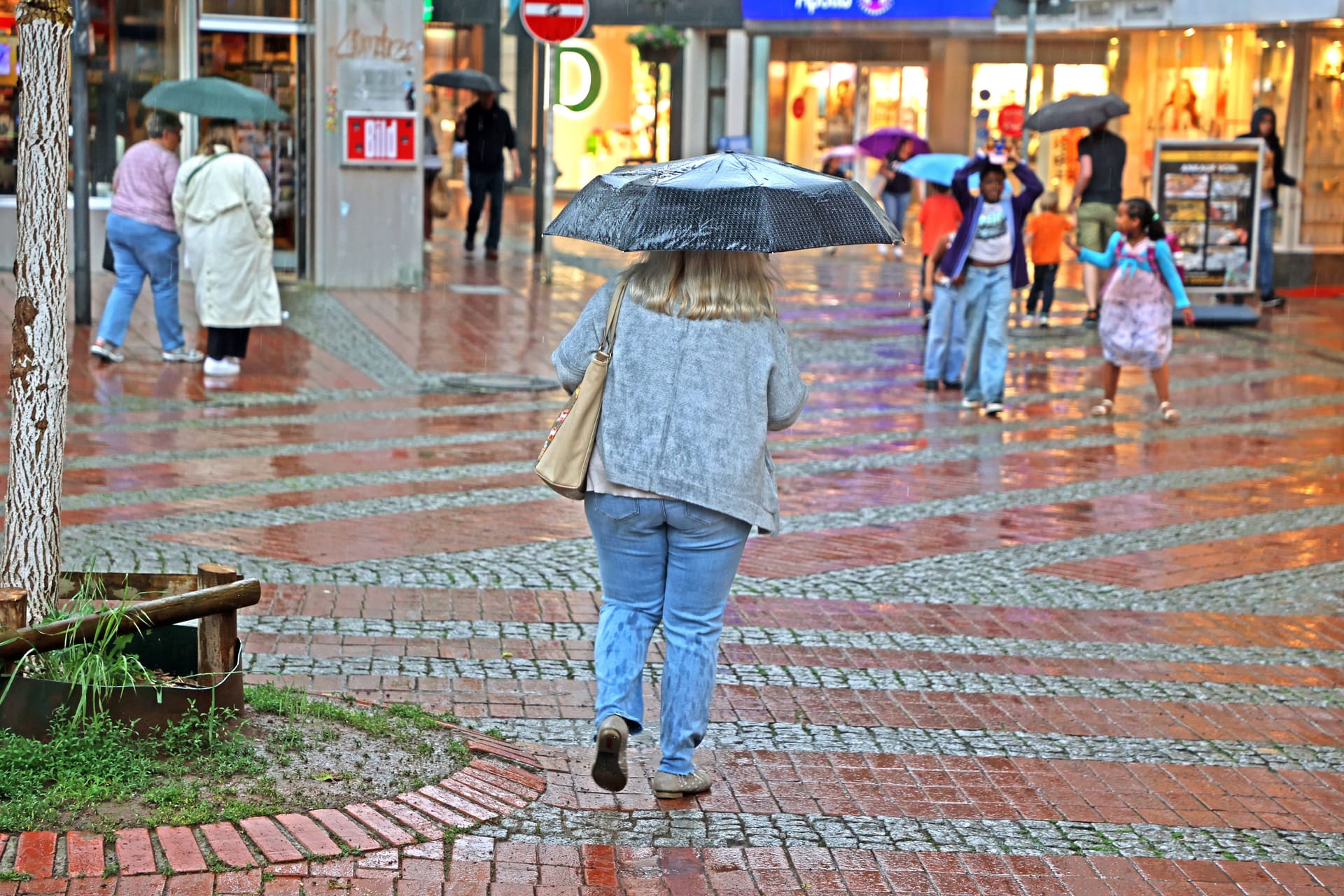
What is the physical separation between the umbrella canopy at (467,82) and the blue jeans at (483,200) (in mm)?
1140

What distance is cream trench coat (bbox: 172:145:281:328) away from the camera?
1166 cm

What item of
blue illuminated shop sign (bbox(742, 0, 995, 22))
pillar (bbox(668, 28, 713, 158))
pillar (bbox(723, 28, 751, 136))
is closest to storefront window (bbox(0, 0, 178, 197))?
blue illuminated shop sign (bbox(742, 0, 995, 22))

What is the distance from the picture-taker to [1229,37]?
21.4m

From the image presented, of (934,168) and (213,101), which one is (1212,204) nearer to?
(934,168)

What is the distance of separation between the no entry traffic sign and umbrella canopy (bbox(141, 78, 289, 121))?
3.44m

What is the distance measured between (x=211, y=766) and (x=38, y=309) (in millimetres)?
1295

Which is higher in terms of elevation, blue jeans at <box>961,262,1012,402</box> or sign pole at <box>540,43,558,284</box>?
sign pole at <box>540,43,558,284</box>

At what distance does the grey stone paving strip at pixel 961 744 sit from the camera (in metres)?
5.07

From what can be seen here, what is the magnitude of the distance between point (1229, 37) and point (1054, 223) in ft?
21.9

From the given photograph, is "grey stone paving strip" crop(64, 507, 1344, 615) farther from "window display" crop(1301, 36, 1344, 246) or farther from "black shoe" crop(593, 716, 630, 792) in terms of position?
"window display" crop(1301, 36, 1344, 246)

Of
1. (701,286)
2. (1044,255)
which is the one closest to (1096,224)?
(1044,255)

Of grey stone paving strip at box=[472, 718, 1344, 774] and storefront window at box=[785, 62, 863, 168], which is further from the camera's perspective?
storefront window at box=[785, 62, 863, 168]

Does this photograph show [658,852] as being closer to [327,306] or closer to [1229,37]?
[327,306]

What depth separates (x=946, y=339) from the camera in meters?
12.4
